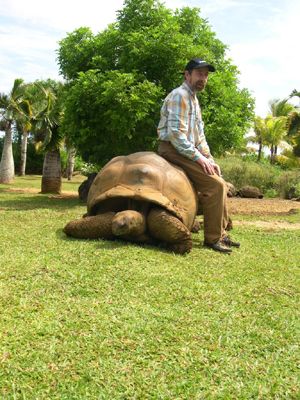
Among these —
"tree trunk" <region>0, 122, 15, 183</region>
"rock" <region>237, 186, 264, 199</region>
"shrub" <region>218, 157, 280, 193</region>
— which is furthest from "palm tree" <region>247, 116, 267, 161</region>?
"tree trunk" <region>0, 122, 15, 183</region>

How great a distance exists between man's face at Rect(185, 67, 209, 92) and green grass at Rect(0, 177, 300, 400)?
6.05ft

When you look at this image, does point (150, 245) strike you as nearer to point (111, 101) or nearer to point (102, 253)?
point (102, 253)

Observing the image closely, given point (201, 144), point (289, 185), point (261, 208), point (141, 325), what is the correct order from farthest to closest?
point (289, 185), point (261, 208), point (201, 144), point (141, 325)

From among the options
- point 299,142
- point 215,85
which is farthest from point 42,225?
point 299,142

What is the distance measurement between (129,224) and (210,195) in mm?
1189

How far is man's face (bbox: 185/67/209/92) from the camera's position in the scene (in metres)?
4.74

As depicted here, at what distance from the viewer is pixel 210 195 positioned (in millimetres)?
4824

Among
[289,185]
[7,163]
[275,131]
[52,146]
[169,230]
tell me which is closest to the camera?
[169,230]

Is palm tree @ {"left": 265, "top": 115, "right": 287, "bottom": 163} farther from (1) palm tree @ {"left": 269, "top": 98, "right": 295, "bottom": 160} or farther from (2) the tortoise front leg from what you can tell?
(2) the tortoise front leg

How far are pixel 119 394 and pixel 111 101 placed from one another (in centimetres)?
777

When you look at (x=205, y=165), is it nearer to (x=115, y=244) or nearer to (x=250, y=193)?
(x=115, y=244)

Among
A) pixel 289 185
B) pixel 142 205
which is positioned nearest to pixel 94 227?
pixel 142 205

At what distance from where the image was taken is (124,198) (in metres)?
4.46

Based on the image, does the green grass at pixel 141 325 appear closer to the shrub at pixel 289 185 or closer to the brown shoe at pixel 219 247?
the brown shoe at pixel 219 247
